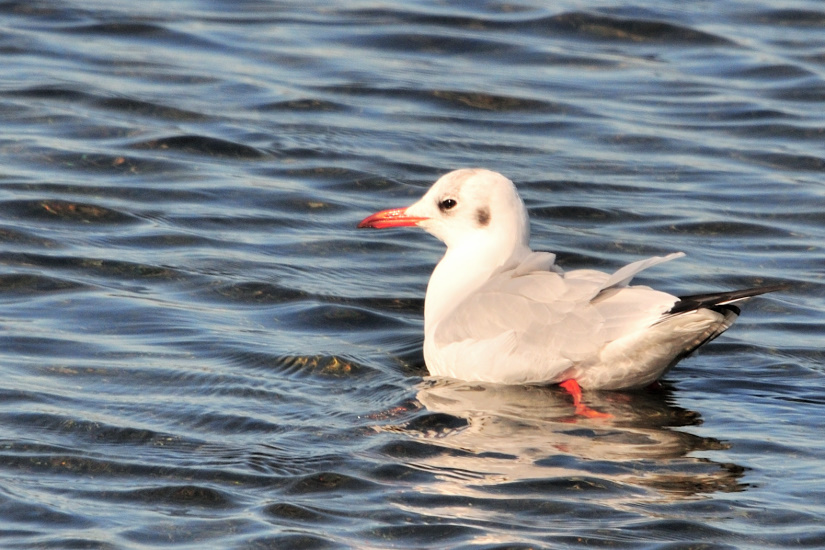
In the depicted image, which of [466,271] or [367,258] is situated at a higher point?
[466,271]

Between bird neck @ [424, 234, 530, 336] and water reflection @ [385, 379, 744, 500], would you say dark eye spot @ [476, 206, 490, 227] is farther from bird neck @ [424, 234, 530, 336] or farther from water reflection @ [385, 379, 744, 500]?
water reflection @ [385, 379, 744, 500]

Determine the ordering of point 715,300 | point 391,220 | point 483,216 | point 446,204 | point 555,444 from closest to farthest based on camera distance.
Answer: point 555,444 < point 715,300 < point 483,216 < point 446,204 < point 391,220

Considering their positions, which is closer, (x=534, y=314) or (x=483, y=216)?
(x=534, y=314)

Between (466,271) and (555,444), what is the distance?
1.77 meters

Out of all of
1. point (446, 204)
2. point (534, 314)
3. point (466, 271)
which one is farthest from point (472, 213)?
point (534, 314)

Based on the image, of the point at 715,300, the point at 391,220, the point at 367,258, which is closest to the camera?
the point at 715,300

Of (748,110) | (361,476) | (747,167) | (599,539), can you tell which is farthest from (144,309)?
(748,110)

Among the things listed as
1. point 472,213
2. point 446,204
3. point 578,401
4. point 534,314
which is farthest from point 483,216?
point 578,401

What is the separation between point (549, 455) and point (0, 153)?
6.29 meters

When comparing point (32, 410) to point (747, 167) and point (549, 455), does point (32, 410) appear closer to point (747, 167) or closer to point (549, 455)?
point (549, 455)

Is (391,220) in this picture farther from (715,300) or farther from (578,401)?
(715,300)

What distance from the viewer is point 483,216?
8164 mm

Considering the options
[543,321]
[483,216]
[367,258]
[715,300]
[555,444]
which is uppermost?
[483,216]

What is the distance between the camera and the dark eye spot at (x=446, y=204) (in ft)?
27.0
